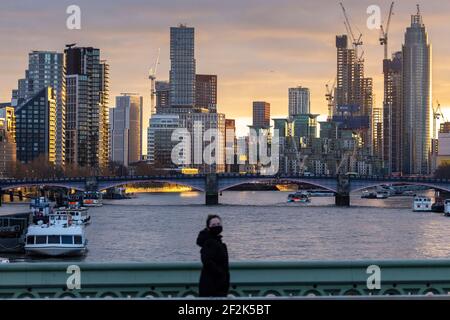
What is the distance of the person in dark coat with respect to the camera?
25.1ft

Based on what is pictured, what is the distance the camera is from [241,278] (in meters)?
10.7

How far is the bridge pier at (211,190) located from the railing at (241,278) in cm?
9783

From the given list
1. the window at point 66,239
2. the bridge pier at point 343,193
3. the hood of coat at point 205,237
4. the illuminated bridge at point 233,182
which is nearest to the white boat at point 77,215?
the window at point 66,239

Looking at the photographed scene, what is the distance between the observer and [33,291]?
10719 millimetres

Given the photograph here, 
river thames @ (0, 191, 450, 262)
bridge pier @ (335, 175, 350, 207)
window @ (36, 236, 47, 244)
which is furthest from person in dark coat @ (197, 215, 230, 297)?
bridge pier @ (335, 175, 350, 207)

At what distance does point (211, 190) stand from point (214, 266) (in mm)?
102509

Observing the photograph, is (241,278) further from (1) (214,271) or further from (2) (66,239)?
(2) (66,239)

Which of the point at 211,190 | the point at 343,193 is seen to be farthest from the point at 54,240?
the point at 343,193

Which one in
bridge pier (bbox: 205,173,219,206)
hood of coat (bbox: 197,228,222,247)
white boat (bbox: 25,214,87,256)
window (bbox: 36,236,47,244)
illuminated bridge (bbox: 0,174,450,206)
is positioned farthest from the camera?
illuminated bridge (bbox: 0,174,450,206)

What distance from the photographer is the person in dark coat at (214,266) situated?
7.66 meters

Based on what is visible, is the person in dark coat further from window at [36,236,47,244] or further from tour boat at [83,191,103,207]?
tour boat at [83,191,103,207]

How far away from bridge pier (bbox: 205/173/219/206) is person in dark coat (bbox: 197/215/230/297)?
100839 mm
